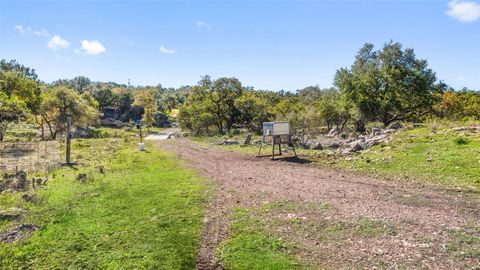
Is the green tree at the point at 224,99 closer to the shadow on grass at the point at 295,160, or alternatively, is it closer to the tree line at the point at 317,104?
the tree line at the point at 317,104

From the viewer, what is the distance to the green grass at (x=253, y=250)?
823 cm

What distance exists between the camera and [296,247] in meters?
9.06

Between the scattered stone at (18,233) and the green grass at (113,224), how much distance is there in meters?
0.29

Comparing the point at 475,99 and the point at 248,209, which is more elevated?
the point at 475,99

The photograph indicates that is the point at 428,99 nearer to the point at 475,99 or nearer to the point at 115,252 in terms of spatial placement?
the point at 475,99

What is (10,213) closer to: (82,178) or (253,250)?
(82,178)

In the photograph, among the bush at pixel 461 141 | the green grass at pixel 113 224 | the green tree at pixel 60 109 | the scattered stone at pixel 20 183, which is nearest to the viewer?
the green grass at pixel 113 224

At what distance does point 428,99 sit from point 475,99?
36.6 metres

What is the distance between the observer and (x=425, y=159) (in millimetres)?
18641

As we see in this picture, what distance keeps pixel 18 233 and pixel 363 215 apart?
35.0ft

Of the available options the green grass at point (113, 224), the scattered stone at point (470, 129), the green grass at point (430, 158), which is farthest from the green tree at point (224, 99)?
the green grass at point (113, 224)

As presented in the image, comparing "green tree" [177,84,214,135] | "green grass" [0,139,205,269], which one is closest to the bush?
"green grass" [0,139,205,269]

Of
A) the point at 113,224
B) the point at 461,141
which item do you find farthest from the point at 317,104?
the point at 113,224

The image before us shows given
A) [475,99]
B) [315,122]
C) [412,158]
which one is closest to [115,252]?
[412,158]
